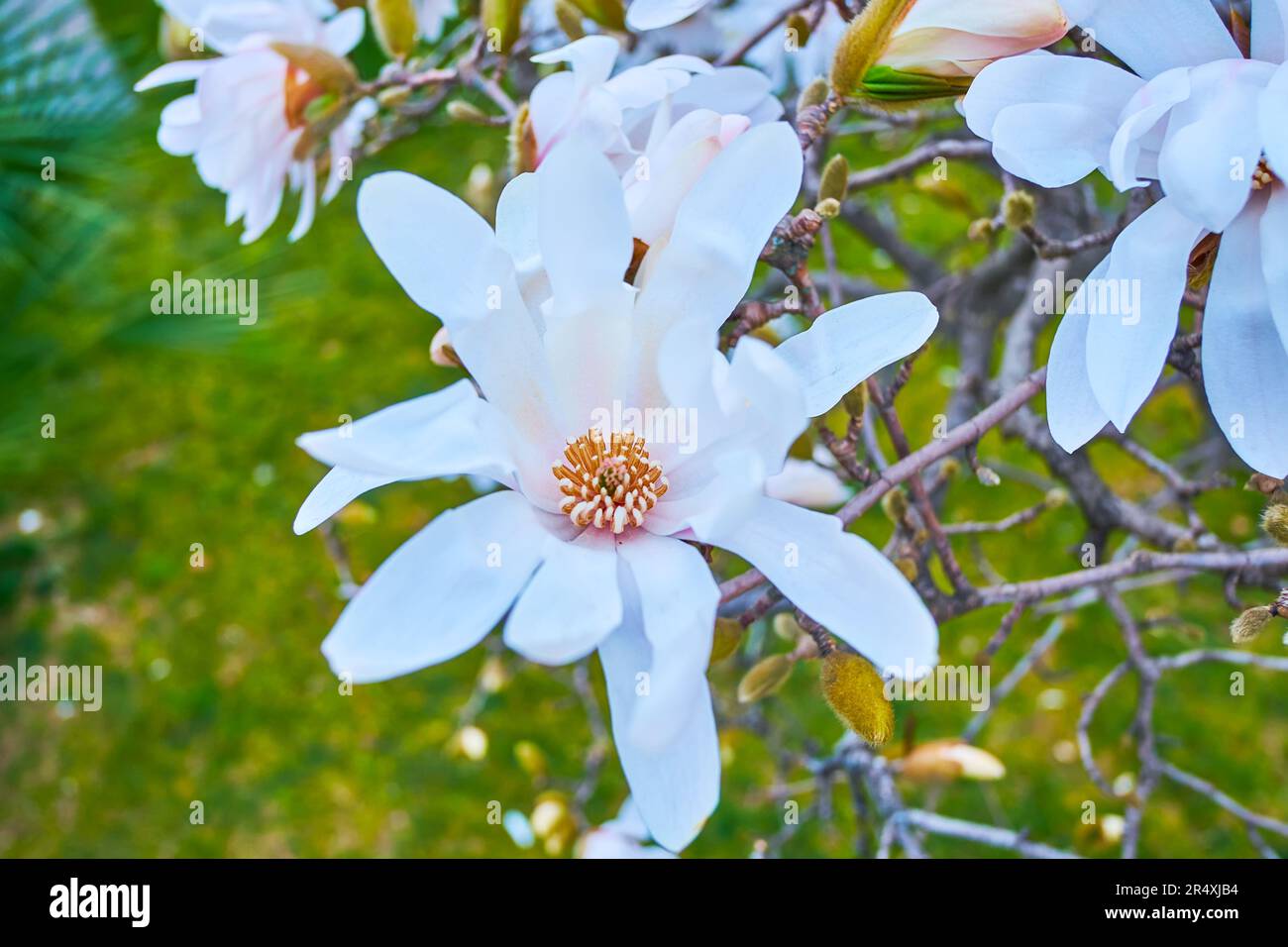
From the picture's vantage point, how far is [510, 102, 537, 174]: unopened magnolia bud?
547 millimetres

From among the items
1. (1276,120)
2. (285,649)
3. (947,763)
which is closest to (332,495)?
(1276,120)

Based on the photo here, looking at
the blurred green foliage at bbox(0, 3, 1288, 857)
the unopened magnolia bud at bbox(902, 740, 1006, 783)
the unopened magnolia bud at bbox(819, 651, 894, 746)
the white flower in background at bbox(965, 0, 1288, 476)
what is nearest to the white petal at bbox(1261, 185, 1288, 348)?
the white flower in background at bbox(965, 0, 1288, 476)

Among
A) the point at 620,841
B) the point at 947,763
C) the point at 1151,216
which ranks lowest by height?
the point at 620,841

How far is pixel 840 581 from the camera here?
15.5 inches

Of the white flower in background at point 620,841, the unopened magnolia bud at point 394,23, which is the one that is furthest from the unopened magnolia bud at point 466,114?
the white flower in background at point 620,841

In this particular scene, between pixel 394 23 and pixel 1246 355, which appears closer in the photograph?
pixel 1246 355

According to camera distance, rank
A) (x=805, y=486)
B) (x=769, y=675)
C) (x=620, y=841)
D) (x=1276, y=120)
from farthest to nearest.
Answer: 1. (x=620, y=841)
2. (x=805, y=486)
3. (x=769, y=675)
4. (x=1276, y=120)

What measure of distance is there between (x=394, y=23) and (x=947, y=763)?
0.70m

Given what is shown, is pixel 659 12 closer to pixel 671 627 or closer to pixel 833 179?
pixel 833 179

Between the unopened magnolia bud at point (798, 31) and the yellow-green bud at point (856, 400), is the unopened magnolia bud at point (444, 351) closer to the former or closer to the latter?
the yellow-green bud at point (856, 400)

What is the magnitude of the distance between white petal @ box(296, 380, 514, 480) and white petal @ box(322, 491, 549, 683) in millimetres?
23

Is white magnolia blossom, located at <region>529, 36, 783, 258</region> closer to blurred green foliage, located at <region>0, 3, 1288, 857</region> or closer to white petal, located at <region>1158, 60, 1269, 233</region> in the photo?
white petal, located at <region>1158, 60, 1269, 233</region>

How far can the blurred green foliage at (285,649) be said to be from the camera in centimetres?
168

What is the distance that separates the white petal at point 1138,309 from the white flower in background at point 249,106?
0.50m
